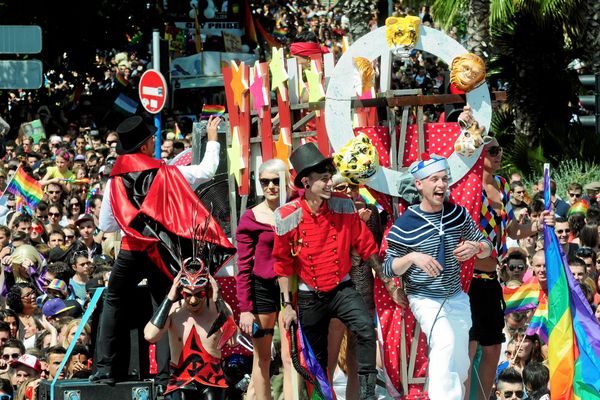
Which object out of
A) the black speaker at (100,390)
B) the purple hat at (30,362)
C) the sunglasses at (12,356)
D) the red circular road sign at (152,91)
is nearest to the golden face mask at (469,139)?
the black speaker at (100,390)

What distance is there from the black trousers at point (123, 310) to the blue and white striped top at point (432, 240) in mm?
1836

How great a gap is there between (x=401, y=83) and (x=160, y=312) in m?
14.6

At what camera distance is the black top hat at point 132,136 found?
9.62 metres

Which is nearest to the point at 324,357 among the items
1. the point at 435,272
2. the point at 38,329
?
the point at 435,272

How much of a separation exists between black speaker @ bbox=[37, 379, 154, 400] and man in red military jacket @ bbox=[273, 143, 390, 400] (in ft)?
3.64

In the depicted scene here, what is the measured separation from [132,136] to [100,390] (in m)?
1.67

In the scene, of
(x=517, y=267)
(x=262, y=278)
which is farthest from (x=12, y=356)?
(x=517, y=267)

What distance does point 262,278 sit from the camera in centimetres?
924

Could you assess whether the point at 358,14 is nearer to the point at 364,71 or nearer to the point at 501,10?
the point at 501,10

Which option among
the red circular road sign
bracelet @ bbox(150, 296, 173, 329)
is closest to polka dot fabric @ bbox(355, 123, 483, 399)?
bracelet @ bbox(150, 296, 173, 329)

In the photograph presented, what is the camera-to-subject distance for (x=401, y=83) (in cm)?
2345

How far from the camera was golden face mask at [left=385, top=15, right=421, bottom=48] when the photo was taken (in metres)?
9.23

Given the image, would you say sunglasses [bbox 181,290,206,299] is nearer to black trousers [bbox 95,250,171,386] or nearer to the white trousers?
black trousers [bbox 95,250,171,386]

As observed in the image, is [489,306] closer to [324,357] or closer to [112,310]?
[324,357]
